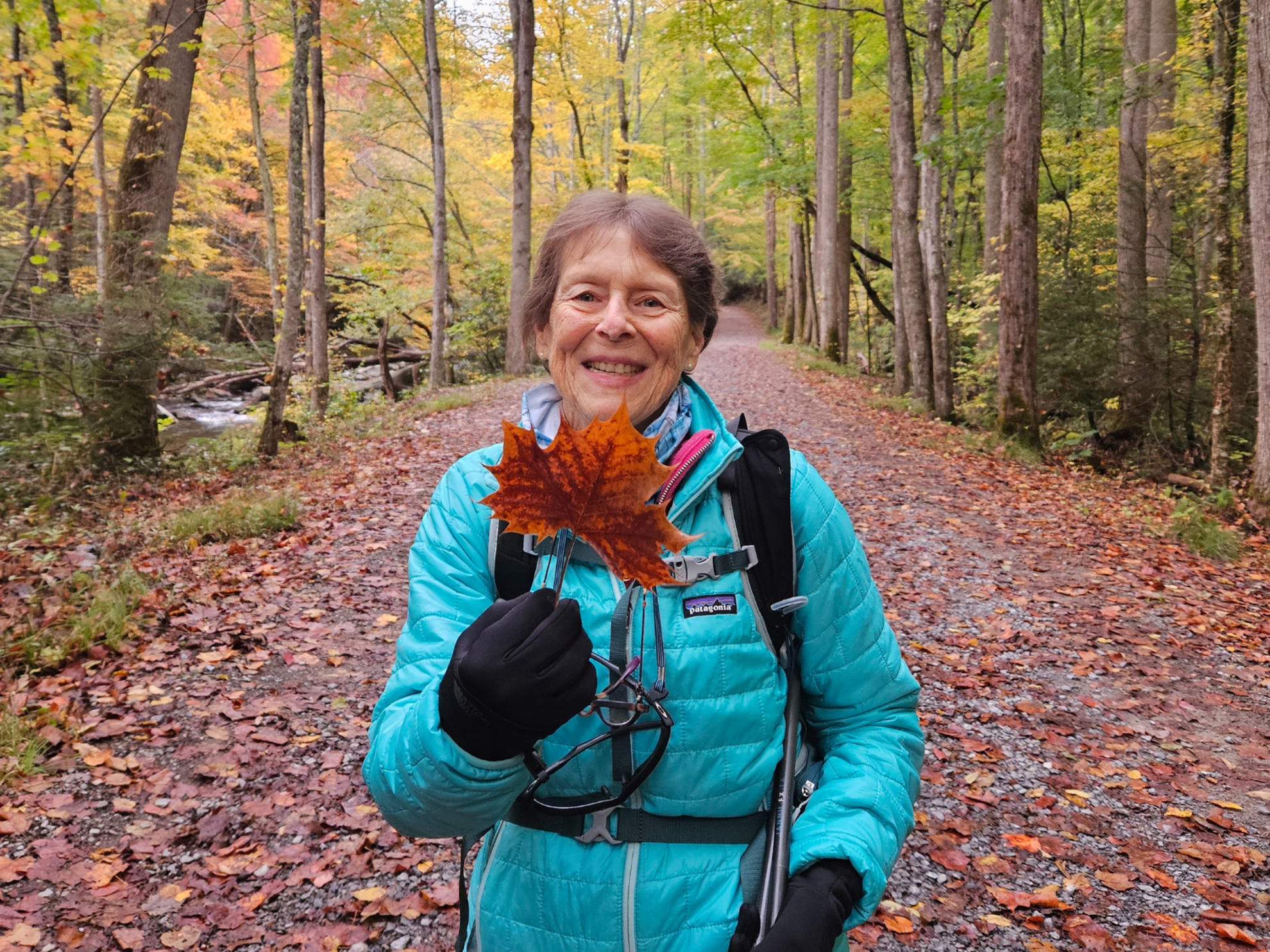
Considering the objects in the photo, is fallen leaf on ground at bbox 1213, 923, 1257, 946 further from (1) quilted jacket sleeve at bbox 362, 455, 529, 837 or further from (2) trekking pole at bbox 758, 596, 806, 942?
(1) quilted jacket sleeve at bbox 362, 455, 529, 837

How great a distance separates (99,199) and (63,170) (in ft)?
22.0

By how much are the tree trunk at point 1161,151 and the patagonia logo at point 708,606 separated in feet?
39.3

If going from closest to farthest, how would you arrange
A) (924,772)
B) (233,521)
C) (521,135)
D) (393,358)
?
(924,772) < (233,521) < (521,135) < (393,358)

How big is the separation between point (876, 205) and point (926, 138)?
447 inches

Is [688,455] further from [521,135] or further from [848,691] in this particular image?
[521,135]

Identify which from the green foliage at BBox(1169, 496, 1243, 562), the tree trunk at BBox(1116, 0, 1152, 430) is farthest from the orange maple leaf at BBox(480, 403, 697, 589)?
the tree trunk at BBox(1116, 0, 1152, 430)

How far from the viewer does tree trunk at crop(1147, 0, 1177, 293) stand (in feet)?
34.9

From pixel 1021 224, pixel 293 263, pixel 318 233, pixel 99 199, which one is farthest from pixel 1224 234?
pixel 99 199

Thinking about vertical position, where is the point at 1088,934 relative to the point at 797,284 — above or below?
below

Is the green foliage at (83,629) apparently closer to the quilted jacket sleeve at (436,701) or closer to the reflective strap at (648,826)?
the quilted jacket sleeve at (436,701)

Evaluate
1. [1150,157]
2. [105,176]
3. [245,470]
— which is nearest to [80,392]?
[245,470]

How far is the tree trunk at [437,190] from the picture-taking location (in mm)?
15469

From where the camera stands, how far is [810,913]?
4.07 feet

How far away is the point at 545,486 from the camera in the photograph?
3.32ft
